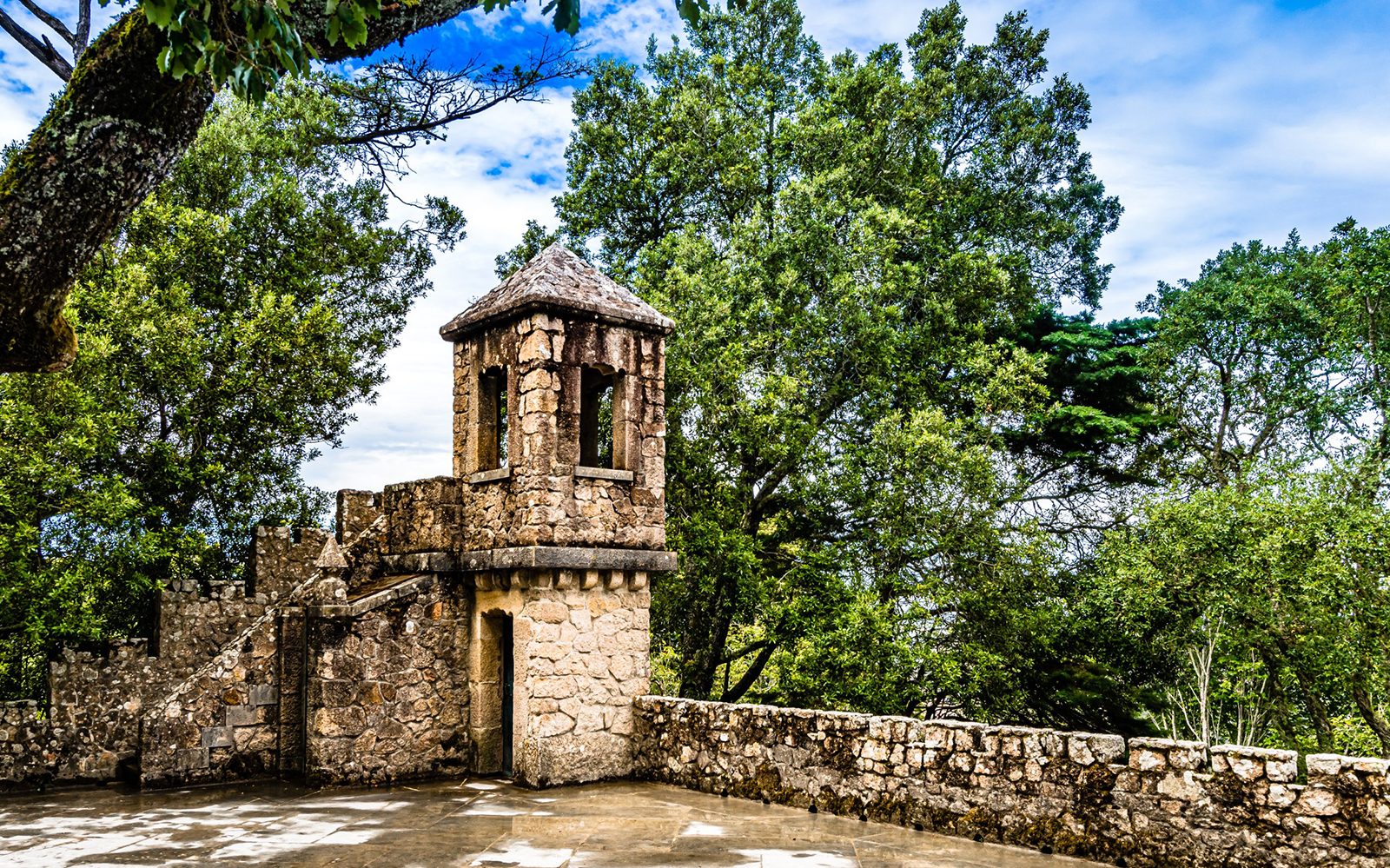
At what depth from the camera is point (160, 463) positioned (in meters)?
13.1

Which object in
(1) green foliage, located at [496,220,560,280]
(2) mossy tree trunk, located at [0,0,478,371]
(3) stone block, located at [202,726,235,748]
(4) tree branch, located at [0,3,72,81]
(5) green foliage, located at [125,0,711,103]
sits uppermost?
(1) green foliage, located at [496,220,560,280]

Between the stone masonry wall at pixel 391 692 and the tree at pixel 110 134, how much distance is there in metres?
5.97

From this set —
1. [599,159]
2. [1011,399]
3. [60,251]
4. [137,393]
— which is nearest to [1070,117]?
[1011,399]

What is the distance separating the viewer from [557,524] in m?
9.81

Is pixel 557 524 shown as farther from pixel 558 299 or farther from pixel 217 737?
pixel 217 737

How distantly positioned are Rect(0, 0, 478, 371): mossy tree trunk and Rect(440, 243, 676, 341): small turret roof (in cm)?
589

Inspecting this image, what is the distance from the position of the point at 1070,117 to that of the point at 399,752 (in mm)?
18500

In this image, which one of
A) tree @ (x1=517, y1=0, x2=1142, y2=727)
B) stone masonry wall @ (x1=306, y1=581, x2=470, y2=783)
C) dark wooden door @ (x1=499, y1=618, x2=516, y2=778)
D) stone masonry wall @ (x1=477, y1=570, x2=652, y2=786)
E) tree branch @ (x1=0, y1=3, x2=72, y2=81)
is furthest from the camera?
tree @ (x1=517, y1=0, x2=1142, y2=727)

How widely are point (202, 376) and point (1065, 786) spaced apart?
38.4 feet

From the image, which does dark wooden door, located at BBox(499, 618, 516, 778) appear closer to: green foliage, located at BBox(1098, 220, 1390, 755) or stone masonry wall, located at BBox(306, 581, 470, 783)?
stone masonry wall, located at BBox(306, 581, 470, 783)

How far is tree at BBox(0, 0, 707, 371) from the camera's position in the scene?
12.3 feet

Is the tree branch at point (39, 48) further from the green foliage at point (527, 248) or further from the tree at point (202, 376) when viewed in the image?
the green foliage at point (527, 248)

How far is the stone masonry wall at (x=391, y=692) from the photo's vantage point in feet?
31.1

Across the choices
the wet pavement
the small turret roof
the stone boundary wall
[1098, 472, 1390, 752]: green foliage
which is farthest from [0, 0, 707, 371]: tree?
[1098, 472, 1390, 752]: green foliage
